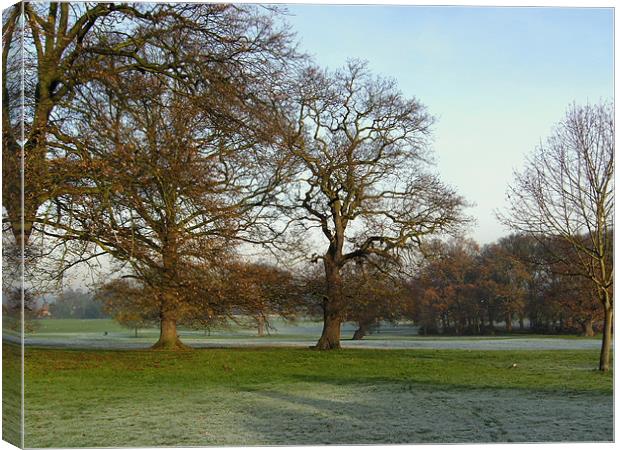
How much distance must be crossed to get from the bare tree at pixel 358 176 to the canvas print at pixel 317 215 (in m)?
0.03

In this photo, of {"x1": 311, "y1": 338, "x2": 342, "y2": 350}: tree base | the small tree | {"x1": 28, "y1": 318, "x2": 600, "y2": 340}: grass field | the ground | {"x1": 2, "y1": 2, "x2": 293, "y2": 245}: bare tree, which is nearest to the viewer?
the ground

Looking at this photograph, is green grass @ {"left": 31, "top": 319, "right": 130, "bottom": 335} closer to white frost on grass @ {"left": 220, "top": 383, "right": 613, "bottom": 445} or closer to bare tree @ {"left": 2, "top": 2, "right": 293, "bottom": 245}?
bare tree @ {"left": 2, "top": 2, "right": 293, "bottom": 245}

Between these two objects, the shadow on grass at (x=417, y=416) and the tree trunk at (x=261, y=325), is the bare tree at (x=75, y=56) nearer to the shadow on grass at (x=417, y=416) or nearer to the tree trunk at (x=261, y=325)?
the tree trunk at (x=261, y=325)

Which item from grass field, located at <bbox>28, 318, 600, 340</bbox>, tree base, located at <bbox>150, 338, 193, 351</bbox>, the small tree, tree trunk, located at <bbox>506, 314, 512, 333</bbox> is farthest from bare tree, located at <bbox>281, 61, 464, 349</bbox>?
the small tree

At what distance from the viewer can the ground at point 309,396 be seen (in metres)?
9.07

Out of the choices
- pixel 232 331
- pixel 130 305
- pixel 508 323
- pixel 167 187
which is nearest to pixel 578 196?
pixel 508 323

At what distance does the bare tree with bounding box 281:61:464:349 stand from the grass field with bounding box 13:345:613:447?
70cm

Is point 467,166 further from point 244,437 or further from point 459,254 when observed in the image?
point 244,437

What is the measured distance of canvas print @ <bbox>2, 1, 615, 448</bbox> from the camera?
9469mm

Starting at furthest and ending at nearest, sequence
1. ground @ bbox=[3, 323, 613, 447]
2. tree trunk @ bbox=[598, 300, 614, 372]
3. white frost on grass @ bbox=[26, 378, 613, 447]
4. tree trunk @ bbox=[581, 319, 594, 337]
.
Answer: tree trunk @ bbox=[581, 319, 594, 337]
tree trunk @ bbox=[598, 300, 614, 372]
ground @ bbox=[3, 323, 613, 447]
white frost on grass @ bbox=[26, 378, 613, 447]

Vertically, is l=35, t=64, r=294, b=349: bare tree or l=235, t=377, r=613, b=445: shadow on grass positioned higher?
l=35, t=64, r=294, b=349: bare tree

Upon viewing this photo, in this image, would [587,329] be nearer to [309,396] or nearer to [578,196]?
[578,196]

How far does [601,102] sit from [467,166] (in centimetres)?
182

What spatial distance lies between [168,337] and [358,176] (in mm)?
2950
